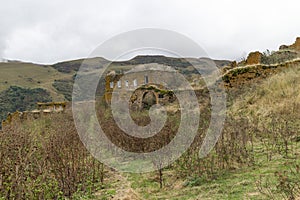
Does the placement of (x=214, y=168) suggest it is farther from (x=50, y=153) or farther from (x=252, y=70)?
(x=252, y=70)

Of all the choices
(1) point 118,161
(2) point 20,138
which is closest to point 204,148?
(1) point 118,161

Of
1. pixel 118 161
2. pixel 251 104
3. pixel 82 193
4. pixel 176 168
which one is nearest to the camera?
pixel 82 193

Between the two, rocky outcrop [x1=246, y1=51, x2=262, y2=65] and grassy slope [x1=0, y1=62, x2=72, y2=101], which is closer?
rocky outcrop [x1=246, y1=51, x2=262, y2=65]

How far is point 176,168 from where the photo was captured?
18.6 ft

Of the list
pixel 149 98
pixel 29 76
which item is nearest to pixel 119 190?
pixel 149 98

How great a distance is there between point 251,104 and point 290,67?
114 inches

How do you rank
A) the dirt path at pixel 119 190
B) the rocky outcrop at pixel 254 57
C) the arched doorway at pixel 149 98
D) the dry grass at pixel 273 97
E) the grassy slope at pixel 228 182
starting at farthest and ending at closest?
1. the arched doorway at pixel 149 98
2. the rocky outcrop at pixel 254 57
3. the dry grass at pixel 273 97
4. the dirt path at pixel 119 190
5. the grassy slope at pixel 228 182

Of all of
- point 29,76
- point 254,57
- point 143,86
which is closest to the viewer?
point 254,57

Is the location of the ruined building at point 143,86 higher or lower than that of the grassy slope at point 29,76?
lower

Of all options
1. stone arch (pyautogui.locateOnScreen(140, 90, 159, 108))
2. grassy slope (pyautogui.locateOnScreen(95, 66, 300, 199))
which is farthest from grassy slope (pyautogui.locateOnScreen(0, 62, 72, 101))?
grassy slope (pyautogui.locateOnScreen(95, 66, 300, 199))

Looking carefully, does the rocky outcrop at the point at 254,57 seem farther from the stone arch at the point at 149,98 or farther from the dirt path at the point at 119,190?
the dirt path at the point at 119,190

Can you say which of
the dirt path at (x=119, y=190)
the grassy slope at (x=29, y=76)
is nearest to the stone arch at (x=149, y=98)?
the dirt path at (x=119, y=190)

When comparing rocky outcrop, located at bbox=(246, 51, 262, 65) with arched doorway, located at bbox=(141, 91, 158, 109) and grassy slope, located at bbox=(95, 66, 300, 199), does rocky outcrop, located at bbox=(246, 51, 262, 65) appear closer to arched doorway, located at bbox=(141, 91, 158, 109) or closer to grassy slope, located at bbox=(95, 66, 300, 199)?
arched doorway, located at bbox=(141, 91, 158, 109)

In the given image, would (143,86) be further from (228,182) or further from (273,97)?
(228,182)
